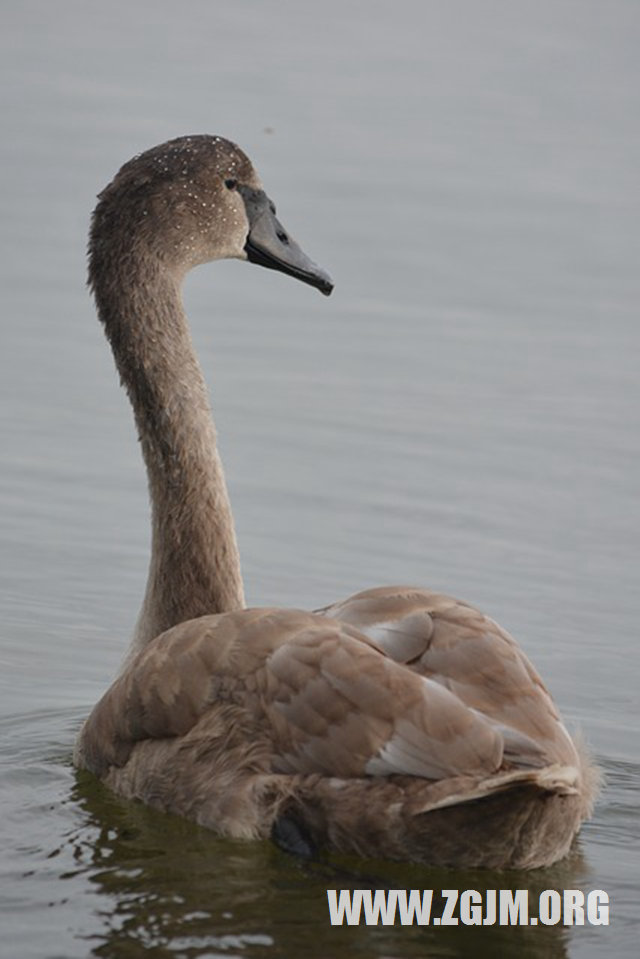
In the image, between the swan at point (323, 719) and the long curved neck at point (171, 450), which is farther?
the long curved neck at point (171, 450)

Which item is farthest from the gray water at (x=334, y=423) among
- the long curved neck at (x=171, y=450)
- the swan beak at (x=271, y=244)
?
the swan beak at (x=271, y=244)

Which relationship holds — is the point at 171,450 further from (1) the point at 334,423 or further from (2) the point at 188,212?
(1) the point at 334,423

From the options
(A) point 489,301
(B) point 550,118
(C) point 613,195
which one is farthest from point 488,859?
(B) point 550,118

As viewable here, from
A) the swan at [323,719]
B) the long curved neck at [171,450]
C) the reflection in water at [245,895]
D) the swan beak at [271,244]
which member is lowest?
the reflection in water at [245,895]

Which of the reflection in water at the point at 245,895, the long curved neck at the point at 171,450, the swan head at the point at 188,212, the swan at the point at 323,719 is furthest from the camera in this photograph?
the swan head at the point at 188,212

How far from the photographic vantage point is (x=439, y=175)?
54.6 feet

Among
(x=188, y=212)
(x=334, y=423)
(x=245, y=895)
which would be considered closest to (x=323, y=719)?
(x=245, y=895)

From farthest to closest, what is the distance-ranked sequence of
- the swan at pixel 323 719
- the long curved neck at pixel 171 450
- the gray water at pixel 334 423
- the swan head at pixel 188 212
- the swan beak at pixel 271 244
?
the swan beak at pixel 271 244 → the swan head at pixel 188 212 → the long curved neck at pixel 171 450 → the gray water at pixel 334 423 → the swan at pixel 323 719

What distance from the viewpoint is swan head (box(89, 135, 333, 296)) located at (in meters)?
9.19

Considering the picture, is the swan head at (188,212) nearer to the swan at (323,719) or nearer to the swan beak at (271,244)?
the swan beak at (271,244)

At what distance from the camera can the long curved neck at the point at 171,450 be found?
29.2 feet

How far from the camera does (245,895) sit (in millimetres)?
7164

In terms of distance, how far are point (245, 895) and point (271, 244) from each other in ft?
10.7

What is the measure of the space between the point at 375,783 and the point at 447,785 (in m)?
0.29
